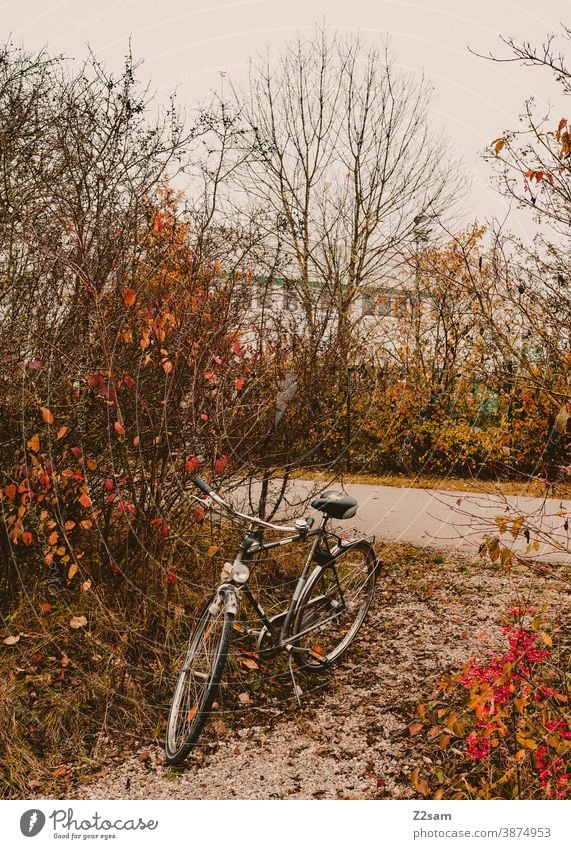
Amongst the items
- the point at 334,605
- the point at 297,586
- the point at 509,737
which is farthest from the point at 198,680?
the point at 509,737

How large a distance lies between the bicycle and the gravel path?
0.15 m

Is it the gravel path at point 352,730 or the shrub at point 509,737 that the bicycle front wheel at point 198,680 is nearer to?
the gravel path at point 352,730

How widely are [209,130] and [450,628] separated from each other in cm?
354

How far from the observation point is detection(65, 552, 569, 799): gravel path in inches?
120

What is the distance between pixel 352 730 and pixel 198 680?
0.78 m

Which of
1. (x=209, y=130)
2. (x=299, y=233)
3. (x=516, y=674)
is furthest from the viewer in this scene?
(x=299, y=233)

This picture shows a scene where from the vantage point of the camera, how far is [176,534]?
398 cm

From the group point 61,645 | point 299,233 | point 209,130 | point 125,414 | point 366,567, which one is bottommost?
point 61,645

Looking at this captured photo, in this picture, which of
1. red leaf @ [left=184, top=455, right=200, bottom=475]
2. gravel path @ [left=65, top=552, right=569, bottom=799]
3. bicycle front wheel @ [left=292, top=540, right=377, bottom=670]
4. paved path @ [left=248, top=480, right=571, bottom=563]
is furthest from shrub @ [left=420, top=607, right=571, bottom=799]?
paved path @ [left=248, top=480, right=571, bottom=563]

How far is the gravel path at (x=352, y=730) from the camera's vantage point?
3.06 meters

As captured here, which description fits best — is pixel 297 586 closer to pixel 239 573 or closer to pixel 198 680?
pixel 239 573

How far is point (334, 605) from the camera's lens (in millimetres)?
4020
